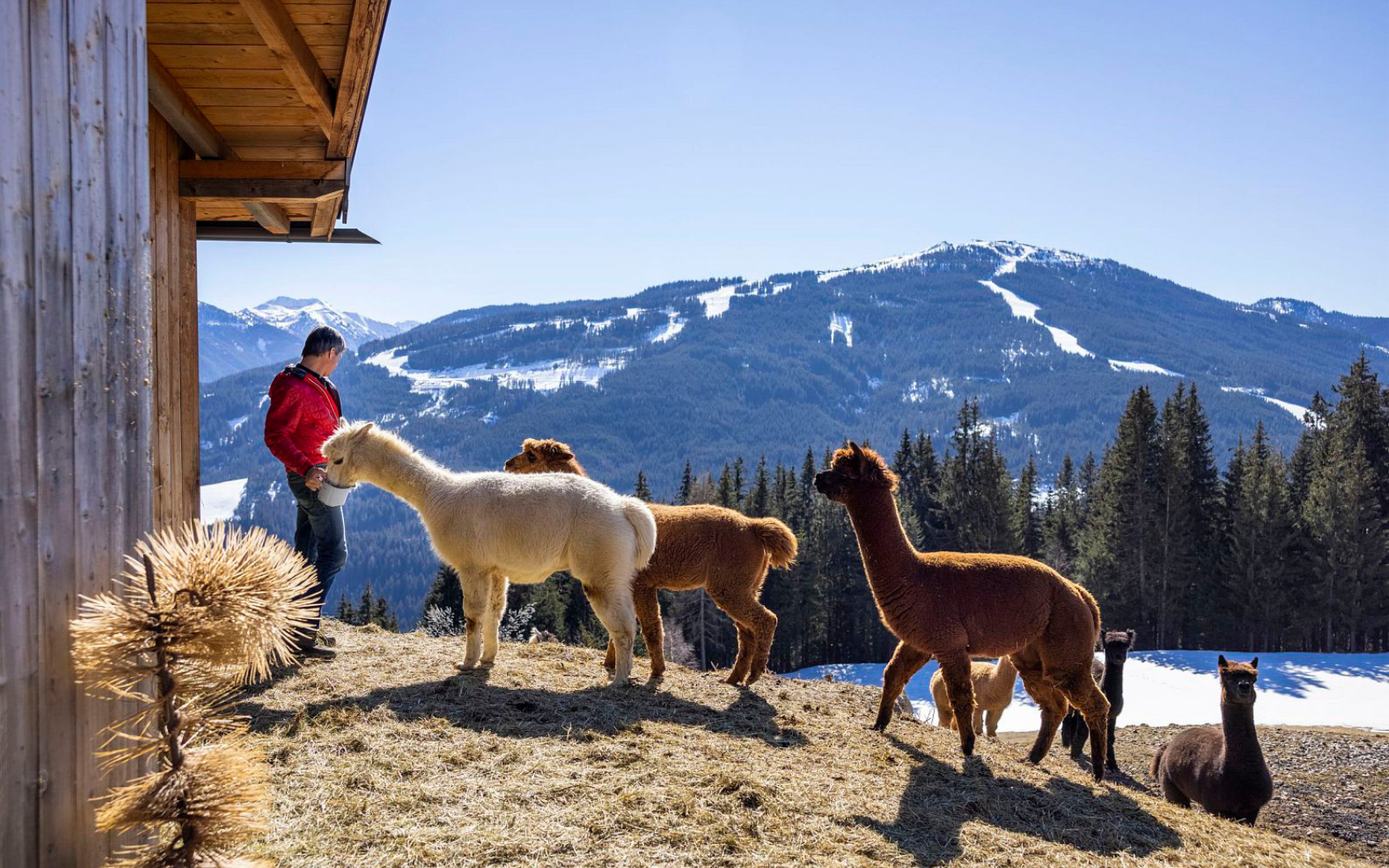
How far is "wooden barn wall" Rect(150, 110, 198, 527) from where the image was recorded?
5.82 metres

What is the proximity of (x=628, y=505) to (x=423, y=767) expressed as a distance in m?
2.90

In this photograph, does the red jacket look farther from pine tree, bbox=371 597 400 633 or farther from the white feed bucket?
pine tree, bbox=371 597 400 633

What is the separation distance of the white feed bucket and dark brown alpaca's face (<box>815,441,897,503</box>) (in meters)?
3.67

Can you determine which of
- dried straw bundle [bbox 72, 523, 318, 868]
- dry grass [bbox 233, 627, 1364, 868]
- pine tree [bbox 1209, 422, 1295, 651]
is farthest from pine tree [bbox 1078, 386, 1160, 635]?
dried straw bundle [bbox 72, 523, 318, 868]

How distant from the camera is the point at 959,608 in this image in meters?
7.11

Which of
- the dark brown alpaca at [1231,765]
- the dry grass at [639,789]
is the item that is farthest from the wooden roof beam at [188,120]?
the dark brown alpaca at [1231,765]

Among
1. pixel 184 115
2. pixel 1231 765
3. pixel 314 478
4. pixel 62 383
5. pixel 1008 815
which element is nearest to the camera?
pixel 62 383

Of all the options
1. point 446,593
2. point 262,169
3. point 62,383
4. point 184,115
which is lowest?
point 446,593

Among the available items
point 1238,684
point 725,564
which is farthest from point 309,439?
point 1238,684

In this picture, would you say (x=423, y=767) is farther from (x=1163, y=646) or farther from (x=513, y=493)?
Answer: (x=1163, y=646)

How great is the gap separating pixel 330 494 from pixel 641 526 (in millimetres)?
2338

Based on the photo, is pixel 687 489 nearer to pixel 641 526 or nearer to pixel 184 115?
pixel 641 526

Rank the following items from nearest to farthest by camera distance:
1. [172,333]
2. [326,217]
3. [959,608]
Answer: [172,333]
[959,608]
[326,217]

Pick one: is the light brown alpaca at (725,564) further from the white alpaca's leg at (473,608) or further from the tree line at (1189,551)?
the tree line at (1189,551)
